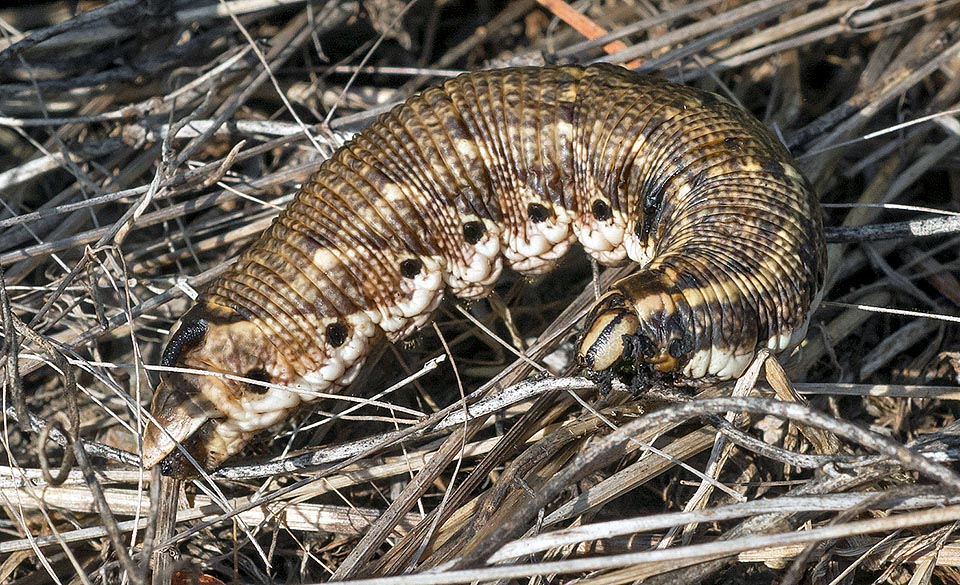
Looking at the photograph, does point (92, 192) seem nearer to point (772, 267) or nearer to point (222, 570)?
point (222, 570)

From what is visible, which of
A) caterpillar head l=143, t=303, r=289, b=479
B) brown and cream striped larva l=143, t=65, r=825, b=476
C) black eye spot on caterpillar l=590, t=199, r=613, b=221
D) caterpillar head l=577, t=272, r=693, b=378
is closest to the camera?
caterpillar head l=577, t=272, r=693, b=378

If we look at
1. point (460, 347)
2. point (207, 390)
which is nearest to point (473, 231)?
point (460, 347)

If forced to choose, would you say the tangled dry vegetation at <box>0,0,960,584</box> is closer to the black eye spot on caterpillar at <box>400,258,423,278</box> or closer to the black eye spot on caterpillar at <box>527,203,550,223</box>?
the black eye spot on caterpillar at <box>400,258,423,278</box>

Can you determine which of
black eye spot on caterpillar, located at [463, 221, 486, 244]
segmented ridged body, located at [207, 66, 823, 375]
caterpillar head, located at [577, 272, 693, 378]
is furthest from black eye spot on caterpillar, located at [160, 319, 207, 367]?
caterpillar head, located at [577, 272, 693, 378]

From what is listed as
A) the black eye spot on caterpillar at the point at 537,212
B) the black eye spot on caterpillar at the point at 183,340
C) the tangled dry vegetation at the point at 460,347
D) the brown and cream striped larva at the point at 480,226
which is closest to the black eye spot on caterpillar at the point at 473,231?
A: the brown and cream striped larva at the point at 480,226

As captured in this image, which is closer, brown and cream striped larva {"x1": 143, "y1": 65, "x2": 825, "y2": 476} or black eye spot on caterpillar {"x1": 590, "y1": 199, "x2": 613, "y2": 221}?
brown and cream striped larva {"x1": 143, "y1": 65, "x2": 825, "y2": 476}

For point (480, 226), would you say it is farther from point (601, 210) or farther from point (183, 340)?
point (183, 340)

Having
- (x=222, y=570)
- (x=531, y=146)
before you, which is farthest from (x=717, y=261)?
(x=222, y=570)

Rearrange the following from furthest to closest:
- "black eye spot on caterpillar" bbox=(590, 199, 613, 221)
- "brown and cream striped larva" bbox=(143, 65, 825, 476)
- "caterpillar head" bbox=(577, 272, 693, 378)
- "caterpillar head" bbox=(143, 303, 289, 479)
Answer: "black eye spot on caterpillar" bbox=(590, 199, 613, 221)
"caterpillar head" bbox=(143, 303, 289, 479)
"brown and cream striped larva" bbox=(143, 65, 825, 476)
"caterpillar head" bbox=(577, 272, 693, 378)
